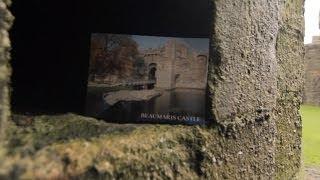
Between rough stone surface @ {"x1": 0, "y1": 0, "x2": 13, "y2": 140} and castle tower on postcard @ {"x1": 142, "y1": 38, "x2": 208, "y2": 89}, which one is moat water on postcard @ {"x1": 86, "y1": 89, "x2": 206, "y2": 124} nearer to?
castle tower on postcard @ {"x1": 142, "y1": 38, "x2": 208, "y2": 89}

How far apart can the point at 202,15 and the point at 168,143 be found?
3.78 ft

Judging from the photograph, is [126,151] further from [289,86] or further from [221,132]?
[289,86]

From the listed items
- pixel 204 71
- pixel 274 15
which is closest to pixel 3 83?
pixel 204 71

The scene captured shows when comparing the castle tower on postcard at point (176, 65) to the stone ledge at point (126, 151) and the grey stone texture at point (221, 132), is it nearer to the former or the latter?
the grey stone texture at point (221, 132)

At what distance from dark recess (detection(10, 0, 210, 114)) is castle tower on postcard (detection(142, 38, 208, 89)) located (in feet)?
0.85

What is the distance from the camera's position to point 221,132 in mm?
2834

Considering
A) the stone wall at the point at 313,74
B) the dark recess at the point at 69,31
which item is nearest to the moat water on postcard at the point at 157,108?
the dark recess at the point at 69,31

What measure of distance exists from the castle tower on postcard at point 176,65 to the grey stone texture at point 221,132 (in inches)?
9.2

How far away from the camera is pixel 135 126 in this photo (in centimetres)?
265

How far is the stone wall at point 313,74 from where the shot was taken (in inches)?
723

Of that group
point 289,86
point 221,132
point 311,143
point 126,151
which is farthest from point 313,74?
point 126,151

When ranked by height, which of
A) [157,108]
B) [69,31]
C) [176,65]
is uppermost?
[69,31]

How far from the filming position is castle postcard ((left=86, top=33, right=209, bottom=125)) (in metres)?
3.20

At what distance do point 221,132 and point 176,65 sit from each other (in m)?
0.62
